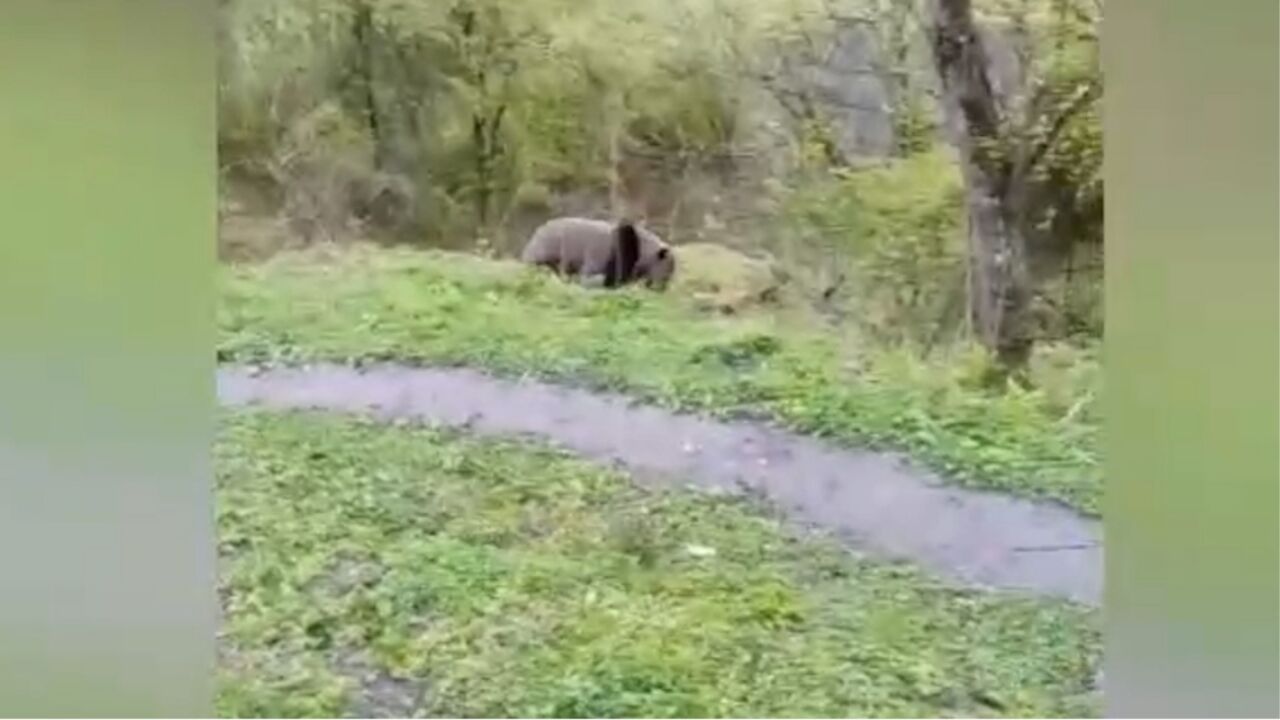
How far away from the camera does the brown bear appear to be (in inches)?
109

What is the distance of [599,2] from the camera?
9.14 ft

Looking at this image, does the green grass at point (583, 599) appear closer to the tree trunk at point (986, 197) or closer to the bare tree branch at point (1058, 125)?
the tree trunk at point (986, 197)

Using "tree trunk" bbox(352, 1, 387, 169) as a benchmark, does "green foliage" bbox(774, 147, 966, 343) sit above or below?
below

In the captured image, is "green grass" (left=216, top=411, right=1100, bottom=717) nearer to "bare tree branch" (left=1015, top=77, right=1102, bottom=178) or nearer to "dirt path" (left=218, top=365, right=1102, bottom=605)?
"dirt path" (left=218, top=365, right=1102, bottom=605)

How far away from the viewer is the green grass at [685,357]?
2.77m

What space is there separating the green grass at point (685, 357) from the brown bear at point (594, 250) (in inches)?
1.3

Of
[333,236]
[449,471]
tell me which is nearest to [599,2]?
[333,236]

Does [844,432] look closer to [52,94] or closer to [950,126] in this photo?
[950,126]

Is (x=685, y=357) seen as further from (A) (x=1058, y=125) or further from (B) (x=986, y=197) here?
(A) (x=1058, y=125)

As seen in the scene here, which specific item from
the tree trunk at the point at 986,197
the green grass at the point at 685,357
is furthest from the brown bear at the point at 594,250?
the tree trunk at the point at 986,197

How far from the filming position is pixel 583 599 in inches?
108

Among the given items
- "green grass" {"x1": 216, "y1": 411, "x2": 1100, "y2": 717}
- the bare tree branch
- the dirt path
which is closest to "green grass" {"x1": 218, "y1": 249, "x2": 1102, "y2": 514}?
the dirt path

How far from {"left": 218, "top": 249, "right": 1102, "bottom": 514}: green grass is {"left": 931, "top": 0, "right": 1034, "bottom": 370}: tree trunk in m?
0.10

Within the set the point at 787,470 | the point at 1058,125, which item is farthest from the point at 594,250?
the point at 1058,125
